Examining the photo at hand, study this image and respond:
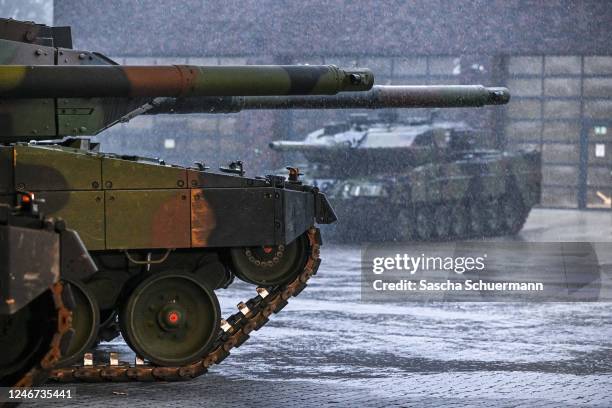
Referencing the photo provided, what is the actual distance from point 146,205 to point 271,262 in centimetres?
154

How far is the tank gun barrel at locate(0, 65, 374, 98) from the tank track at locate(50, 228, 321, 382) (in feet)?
4.95

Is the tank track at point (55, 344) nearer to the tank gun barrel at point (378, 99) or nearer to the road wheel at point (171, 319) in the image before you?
the road wheel at point (171, 319)

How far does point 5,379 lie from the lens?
11.1 metres

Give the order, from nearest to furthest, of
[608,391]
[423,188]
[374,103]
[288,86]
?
[608,391] → [288,86] → [374,103] → [423,188]

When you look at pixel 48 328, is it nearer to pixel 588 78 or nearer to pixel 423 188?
pixel 423 188

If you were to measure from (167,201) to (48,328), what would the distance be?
Answer: 2.14 meters

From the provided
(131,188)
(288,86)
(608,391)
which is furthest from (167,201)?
(608,391)

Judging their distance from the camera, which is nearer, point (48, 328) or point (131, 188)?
point (48, 328)

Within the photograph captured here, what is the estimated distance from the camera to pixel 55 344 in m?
10.7

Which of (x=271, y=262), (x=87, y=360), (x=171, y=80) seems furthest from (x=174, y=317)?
(x=171, y=80)

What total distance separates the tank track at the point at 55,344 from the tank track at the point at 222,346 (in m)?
1.78

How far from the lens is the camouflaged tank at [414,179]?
29.1 meters

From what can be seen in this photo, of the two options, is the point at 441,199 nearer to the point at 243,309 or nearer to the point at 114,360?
the point at 243,309

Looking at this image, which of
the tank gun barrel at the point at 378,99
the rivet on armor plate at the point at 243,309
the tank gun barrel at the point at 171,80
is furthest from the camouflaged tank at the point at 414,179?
the tank gun barrel at the point at 171,80
